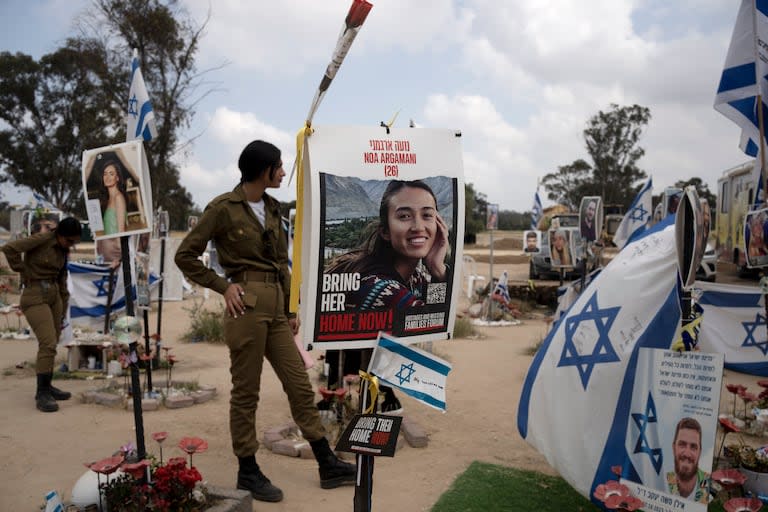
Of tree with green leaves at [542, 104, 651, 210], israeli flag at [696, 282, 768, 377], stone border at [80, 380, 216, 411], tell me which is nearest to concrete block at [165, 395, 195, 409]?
stone border at [80, 380, 216, 411]

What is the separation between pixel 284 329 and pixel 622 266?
1.86 m

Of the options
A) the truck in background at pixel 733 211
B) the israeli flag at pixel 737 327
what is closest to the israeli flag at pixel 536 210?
the truck in background at pixel 733 211

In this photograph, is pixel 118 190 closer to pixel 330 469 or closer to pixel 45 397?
pixel 330 469

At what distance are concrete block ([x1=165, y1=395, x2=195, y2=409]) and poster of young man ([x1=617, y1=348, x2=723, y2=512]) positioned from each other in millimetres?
3991

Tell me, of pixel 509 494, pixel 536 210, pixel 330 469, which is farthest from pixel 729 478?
pixel 536 210

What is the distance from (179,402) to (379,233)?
3.84 m

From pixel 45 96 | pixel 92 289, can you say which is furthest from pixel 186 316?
pixel 45 96

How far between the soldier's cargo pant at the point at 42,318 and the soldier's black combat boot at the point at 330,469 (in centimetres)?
317

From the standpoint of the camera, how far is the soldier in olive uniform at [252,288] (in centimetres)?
347

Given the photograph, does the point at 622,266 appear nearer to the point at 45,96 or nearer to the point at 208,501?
the point at 208,501

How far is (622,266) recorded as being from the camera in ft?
11.4

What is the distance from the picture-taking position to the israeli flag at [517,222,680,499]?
3.12 m

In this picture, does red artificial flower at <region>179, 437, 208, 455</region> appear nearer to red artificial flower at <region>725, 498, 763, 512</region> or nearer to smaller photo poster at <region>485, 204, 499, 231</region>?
red artificial flower at <region>725, 498, 763, 512</region>

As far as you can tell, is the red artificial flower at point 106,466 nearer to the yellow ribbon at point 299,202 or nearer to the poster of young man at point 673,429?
the yellow ribbon at point 299,202
